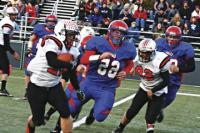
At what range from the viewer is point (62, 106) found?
6023 millimetres

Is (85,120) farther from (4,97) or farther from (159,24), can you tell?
(159,24)

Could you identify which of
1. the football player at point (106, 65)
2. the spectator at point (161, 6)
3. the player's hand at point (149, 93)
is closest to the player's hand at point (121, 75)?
the football player at point (106, 65)

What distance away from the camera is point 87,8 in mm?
20484

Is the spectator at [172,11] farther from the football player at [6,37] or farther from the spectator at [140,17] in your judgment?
the football player at [6,37]

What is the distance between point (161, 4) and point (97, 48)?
1312 centimetres

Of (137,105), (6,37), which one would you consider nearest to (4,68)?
(6,37)

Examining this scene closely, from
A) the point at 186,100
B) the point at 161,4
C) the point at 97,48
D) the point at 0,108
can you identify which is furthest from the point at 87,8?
the point at 97,48

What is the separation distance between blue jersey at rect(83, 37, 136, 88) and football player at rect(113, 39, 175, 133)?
0.18 m

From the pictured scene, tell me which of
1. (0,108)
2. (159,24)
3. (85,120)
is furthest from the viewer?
(159,24)

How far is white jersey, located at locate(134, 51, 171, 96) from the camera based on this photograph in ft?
23.6

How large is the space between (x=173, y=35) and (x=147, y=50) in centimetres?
116

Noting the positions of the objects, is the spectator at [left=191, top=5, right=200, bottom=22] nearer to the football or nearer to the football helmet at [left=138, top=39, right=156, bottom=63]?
the football helmet at [left=138, top=39, right=156, bottom=63]

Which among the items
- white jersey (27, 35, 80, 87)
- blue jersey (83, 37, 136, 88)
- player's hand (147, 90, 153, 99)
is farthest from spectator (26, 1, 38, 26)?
white jersey (27, 35, 80, 87)

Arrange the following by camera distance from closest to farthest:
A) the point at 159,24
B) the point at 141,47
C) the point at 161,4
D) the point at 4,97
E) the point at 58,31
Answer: the point at 58,31
the point at 141,47
the point at 4,97
the point at 159,24
the point at 161,4
